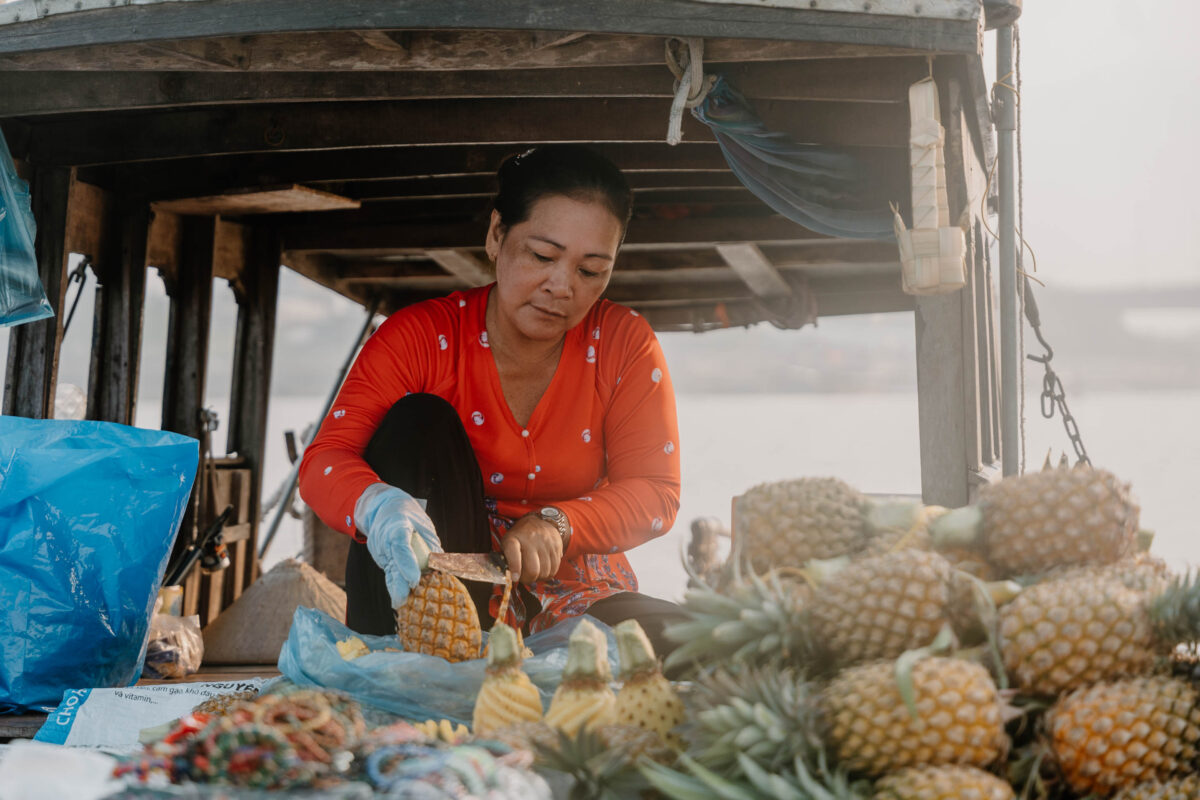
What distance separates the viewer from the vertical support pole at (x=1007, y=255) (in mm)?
2947

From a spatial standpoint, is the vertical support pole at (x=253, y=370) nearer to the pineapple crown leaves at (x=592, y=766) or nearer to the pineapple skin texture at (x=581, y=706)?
the pineapple skin texture at (x=581, y=706)

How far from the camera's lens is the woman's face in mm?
2713

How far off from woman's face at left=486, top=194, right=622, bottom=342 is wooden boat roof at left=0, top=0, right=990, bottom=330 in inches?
15.9

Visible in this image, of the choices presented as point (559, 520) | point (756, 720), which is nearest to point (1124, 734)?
point (756, 720)

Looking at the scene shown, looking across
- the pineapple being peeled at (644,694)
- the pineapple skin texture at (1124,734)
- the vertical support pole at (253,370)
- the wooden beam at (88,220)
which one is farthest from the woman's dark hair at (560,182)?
the vertical support pole at (253,370)

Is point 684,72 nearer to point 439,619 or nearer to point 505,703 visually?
point 439,619

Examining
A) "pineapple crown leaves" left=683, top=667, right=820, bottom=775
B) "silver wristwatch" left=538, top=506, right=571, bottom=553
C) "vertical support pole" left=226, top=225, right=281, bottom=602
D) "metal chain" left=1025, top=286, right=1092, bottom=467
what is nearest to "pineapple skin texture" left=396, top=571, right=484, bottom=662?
"silver wristwatch" left=538, top=506, right=571, bottom=553

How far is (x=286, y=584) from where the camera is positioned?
4656 mm

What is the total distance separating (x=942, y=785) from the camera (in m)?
1.10

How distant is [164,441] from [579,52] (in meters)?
1.55

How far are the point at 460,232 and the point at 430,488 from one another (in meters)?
2.83

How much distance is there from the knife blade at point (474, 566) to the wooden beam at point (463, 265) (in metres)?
3.28

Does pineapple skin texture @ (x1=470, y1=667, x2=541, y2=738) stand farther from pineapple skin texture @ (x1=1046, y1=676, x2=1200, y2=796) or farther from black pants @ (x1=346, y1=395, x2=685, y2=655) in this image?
black pants @ (x1=346, y1=395, x2=685, y2=655)

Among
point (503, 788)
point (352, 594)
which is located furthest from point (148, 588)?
point (503, 788)
